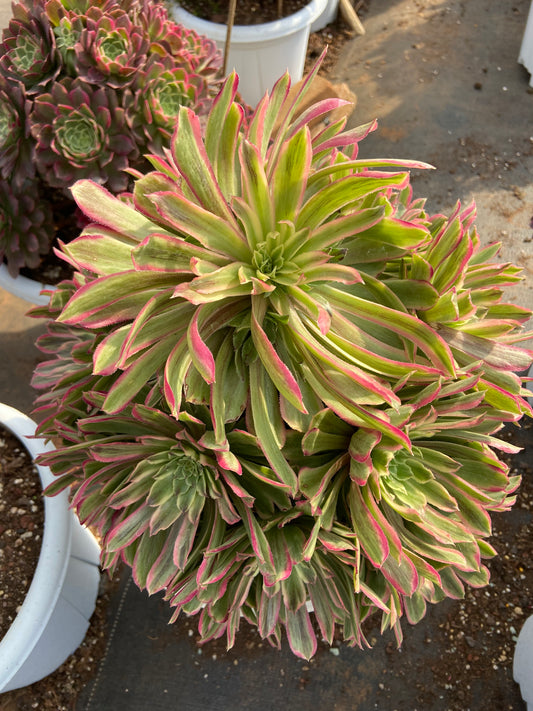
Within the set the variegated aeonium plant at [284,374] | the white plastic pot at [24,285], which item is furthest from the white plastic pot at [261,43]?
the variegated aeonium plant at [284,374]

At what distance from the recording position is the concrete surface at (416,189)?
4.83ft

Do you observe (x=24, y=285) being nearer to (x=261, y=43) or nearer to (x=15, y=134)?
(x=15, y=134)

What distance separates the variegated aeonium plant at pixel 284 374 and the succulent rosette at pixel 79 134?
57 cm

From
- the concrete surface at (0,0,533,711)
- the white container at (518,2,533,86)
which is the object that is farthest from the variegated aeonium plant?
the white container at (518,2,533,86)

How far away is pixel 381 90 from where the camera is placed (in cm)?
270

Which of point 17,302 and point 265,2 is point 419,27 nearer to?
point 265,2

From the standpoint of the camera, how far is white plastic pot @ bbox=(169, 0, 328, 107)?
2102 millimetres

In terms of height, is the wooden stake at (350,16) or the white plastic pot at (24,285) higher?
the wooden stake at (350,16)

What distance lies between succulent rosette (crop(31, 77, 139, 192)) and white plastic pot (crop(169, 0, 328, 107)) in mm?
964

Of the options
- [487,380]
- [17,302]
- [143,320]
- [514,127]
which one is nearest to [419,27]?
[514,127]

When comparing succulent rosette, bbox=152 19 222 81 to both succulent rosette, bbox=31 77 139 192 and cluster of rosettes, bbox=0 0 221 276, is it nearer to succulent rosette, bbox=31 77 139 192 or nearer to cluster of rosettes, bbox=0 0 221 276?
cluster of rosettes, bbox=0 0 221 276

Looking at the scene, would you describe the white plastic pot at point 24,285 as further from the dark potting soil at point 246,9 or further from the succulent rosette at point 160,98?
the dark potting soil at point 246,9

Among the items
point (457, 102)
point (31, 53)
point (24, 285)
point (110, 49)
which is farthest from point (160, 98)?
point (457, 102)

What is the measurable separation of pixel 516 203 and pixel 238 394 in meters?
1.93
